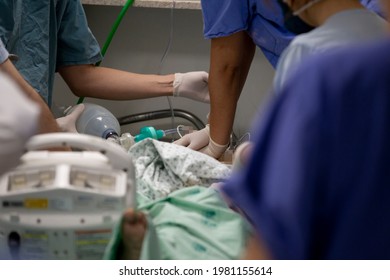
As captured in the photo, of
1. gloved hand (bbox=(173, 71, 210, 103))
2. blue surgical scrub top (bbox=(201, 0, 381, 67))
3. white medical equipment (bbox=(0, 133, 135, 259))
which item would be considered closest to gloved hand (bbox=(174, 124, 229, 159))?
gloved hand (bbox=(173, 71, 210, 103))

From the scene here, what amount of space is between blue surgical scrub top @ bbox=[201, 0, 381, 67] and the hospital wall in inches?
34.4

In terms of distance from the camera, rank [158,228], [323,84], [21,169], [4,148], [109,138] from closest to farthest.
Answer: [323,84] < [4,148] < [21,169] < [158,228] < [109,138]

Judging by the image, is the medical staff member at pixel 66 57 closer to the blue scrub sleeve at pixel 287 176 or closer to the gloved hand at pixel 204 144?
the gloved hand at pixel 204 144

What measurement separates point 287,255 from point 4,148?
1.48 feet

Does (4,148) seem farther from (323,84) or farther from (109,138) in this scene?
(109,138)

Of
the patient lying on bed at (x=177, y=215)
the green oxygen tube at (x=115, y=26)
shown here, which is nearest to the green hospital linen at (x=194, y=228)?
the patient lying on bed at (x=177, y=215)

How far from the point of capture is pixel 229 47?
6.73 ft

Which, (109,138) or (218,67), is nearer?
(218,67)

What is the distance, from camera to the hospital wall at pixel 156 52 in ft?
9.30

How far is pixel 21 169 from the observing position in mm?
1084

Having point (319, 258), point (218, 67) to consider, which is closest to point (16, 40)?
point (218, 67)

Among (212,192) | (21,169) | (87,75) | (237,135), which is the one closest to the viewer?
(21,169)

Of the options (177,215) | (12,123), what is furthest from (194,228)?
(12,123)

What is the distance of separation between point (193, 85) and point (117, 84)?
355 millimetres
